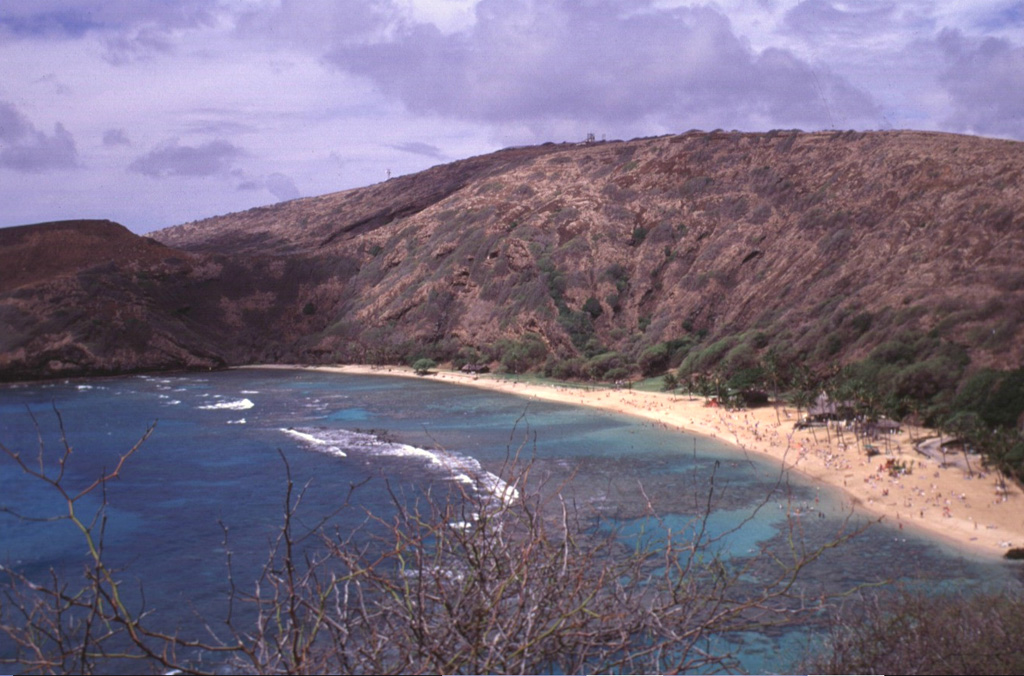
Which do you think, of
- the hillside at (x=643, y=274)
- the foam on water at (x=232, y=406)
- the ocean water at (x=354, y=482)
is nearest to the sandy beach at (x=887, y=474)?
the ocean water at (x=354, y=482)

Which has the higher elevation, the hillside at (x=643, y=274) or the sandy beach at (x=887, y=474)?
the hillside at (x=643, y=274)

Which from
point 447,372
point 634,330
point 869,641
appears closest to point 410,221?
point 447,372

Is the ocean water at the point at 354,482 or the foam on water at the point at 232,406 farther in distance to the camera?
the foam on water at the point at 232,406

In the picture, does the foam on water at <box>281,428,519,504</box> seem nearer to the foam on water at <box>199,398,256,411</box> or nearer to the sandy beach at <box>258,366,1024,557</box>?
the foam on water at <box>199,398,256,411</box>

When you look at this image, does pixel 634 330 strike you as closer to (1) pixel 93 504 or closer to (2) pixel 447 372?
(2) pixel 447 372

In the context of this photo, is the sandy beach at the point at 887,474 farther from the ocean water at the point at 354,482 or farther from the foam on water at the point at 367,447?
the foam on water at the point at 367,447

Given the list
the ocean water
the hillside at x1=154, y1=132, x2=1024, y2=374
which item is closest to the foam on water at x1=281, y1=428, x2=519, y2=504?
the ocean water
